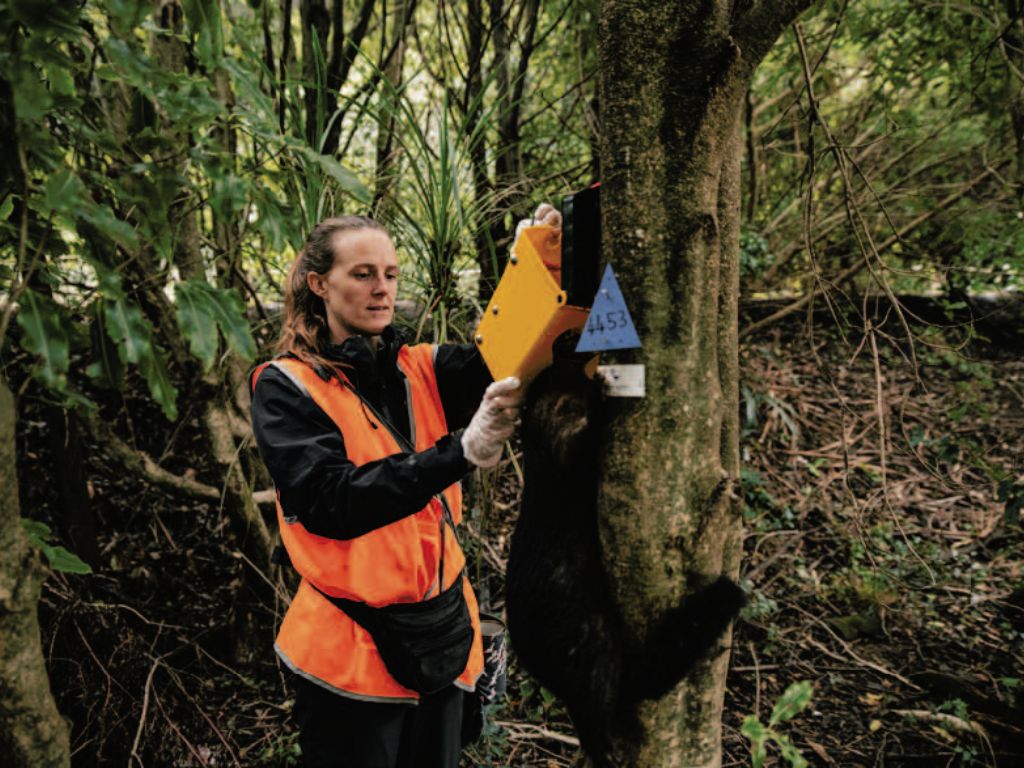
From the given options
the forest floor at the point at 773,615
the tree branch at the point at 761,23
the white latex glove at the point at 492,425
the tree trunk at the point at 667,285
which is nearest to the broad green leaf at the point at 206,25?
the tree trunk at the point at 667,285

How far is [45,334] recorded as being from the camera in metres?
0.98

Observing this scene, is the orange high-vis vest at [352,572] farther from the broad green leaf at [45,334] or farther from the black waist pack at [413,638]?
the broad green leaf at [45,334]

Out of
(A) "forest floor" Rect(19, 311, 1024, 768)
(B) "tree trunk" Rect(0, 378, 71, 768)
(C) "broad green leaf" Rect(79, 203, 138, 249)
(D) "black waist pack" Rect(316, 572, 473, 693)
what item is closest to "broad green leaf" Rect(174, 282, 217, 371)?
(C) "broad green leaf" Rect(79, 203, 138, 249)

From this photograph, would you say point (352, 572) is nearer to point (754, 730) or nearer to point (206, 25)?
point (754, 730)

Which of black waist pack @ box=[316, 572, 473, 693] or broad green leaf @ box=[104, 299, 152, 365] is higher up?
broad green leaf @ box=[104, 299, 152, 365]

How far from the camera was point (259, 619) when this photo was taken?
118 inches

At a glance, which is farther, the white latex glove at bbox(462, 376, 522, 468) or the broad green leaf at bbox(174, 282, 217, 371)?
the white latex glove at bbox(462, 376, 522, 468)

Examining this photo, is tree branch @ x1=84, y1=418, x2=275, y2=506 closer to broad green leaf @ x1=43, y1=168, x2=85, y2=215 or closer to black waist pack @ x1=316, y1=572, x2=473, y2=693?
black waist pack @ x1=316, y1=572, x2=473, y2=693

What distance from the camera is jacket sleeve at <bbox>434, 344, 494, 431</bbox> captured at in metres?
1.78

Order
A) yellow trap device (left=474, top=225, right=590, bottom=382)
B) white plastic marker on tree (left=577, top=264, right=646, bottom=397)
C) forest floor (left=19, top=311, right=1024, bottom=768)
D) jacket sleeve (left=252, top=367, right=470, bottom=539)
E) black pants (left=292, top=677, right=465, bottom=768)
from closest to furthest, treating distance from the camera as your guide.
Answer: white plastic marker on tree (left=577, top=264, right=646, bottom=397) → yellow trap device (left=474, top=225, right=590, bottom=382) → jacket sleeve (left=252, top=367, right=470, bottom=539) → black pants (left=292, top=677, right=465, bottom=768) → forest floor (left=19, top=311, right=1024, bottom=768)

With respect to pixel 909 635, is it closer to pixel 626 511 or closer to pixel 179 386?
pixel 626 511

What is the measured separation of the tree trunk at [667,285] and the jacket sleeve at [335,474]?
39cm

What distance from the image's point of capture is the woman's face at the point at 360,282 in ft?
5.22

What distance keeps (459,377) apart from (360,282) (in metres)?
0.41
